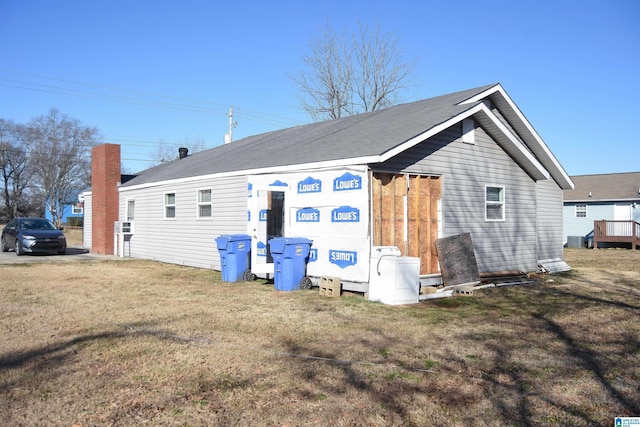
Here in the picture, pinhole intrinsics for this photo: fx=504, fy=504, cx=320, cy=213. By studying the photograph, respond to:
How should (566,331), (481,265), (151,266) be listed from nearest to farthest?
(566,331) < (481,265) < (151,266)

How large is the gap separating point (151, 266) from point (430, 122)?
9932 millimetres

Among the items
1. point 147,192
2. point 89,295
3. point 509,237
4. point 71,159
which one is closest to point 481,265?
point 509,237

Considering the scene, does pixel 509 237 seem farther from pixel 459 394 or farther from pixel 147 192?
pixel 147 192

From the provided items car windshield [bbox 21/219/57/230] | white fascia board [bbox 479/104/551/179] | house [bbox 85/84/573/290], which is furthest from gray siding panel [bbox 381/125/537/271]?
car windshield [bbox 21/219/57/230]

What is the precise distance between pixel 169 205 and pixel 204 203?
2.53m

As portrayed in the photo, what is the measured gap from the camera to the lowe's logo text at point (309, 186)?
11.2 metres

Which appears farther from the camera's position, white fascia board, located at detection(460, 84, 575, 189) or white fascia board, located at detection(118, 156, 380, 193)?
white fascia board, located at detection(460, 84, 575, 189)

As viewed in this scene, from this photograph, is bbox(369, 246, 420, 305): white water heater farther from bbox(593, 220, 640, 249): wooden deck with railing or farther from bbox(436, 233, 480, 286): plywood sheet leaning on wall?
bbox(593, 220, 640, 249): wooden deck with railing

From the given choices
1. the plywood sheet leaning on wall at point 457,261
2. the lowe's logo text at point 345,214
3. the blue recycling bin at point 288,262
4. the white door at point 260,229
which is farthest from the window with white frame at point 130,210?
the plywood sheet leaning on wall at point 457,261

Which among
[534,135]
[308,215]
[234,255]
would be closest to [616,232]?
[534,135]

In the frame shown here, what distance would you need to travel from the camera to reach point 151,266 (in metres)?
16.1

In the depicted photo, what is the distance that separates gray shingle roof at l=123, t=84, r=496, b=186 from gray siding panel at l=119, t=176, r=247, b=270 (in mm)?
529

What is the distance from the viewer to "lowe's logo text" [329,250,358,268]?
1027 cm

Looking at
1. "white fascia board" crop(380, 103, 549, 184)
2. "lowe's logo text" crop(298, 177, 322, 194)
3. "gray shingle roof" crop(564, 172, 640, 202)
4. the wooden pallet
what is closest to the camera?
"white fascia board" crop(380, 103, 549, 184)
